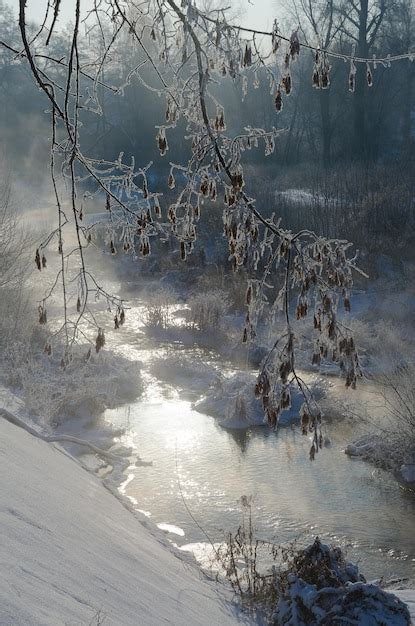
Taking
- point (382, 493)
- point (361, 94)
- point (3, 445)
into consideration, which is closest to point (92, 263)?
point (382, 493)

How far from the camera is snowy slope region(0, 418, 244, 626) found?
2.88 m

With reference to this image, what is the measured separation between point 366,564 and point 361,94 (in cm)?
2887

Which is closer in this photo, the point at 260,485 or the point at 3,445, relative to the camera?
the point at 3,445

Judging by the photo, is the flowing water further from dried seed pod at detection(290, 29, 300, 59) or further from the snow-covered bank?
dried seed pod at detection(290, 29, 300, 59)

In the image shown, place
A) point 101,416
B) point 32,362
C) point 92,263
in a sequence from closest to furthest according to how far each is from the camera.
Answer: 1. point 101,416
2. point 32,362
3. point 92,263

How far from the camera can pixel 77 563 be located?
3.49m

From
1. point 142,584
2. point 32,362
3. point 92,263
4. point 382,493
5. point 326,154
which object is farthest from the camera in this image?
point 326,154

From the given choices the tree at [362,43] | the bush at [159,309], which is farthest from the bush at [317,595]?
the tree at [362,43]

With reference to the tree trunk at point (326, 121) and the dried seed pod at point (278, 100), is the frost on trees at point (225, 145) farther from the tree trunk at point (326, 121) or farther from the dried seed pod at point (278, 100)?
the tree trunk at point (326, 121)

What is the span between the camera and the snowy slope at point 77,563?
9.43 feet

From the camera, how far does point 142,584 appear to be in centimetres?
380

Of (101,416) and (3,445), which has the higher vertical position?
(3,445)

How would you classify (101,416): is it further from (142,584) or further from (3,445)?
(142,584)

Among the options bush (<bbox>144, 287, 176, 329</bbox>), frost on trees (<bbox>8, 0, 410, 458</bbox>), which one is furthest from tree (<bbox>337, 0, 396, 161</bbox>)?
frost on trees (<bbox>8, 0, 410, 458</bbox>)
